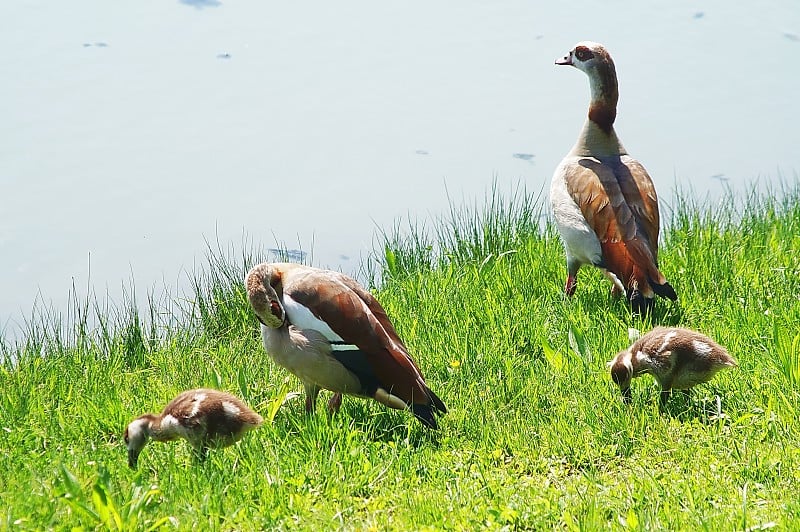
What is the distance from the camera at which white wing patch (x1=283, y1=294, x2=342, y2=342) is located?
574 cm

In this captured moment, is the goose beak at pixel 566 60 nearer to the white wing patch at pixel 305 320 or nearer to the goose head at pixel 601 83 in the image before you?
the goose head at pixel 601 83

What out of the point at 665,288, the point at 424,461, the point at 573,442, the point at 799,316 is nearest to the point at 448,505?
the point at 424,461

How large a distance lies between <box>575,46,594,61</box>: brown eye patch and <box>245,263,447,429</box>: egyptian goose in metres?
3.59

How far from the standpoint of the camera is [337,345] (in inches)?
226

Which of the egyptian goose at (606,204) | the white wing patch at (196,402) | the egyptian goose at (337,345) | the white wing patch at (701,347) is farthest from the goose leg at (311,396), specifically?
the egyptian goose at (606,204)

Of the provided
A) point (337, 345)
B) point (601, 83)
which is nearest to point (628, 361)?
point (337, 345)

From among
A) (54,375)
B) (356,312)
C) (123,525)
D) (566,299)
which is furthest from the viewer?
(566,299)

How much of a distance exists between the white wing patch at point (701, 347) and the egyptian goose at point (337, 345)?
1455 mm

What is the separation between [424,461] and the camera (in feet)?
17.5

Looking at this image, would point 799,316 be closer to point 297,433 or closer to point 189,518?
point 297,433

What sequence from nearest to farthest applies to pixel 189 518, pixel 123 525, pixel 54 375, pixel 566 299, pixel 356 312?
pixel 123 525 → pixel 189 518 → pixel 356 312 → pixel 54 375 → pixel 566 299

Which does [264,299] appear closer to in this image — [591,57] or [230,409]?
[230,409]

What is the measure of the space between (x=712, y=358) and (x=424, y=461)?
1.72 m

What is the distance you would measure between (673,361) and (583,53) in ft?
11.8
